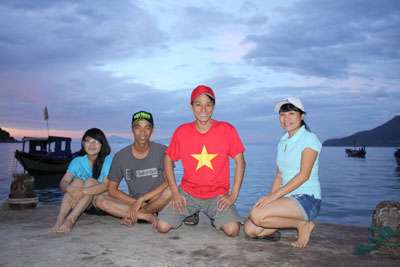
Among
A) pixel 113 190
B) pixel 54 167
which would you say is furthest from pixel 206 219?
pixel 54 167

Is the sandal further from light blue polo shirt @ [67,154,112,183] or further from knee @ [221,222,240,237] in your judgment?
light blue polo shirt @ [67,154,112,183]

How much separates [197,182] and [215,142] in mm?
581

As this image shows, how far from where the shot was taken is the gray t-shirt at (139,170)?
437cm

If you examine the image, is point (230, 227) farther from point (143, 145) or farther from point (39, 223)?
point (39, 223)

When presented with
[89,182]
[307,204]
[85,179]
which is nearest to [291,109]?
[307,204]

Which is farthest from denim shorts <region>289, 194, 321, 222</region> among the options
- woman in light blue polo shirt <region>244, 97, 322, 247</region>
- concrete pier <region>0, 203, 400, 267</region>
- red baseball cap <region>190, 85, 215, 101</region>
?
red baseball cap <region>190, 85, 215, 101</region>

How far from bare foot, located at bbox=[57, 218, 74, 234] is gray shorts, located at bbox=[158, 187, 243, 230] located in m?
1.15

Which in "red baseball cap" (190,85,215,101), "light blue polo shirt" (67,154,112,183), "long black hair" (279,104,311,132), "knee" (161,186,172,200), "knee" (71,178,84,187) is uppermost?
"red baseball cap" (190,85,215,101)

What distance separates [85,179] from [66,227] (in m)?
0.82

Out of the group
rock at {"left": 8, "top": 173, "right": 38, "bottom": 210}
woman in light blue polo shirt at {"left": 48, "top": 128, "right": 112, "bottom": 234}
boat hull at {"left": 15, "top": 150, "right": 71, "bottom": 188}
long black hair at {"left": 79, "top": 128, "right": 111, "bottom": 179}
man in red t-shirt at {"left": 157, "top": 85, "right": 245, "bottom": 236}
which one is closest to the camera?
man in red t-shirt at {"left": 157, "top": 85, "right": 245, "bottom": 236}

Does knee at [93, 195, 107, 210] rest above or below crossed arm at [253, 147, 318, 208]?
below

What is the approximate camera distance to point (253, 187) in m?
23.8

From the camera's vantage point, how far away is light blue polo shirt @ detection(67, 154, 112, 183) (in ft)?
14.8

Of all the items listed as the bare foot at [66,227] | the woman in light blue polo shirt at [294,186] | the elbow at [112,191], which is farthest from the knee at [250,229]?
the bare foot at [66,227]
